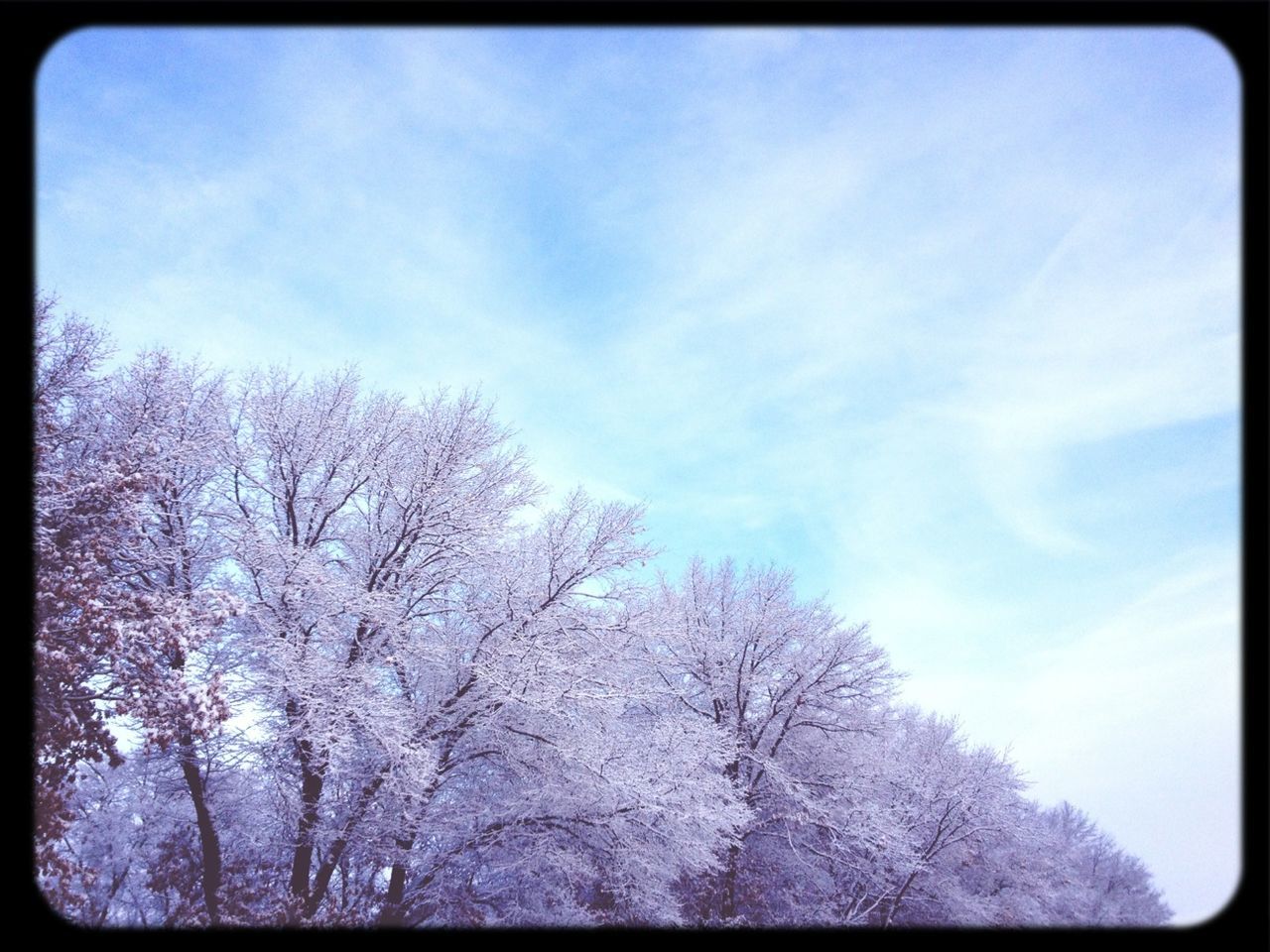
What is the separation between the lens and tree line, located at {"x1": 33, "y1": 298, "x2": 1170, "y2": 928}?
10461 millimetres

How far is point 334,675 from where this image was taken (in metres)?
11.3

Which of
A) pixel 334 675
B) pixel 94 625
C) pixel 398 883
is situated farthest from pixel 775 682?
pixel 94 625

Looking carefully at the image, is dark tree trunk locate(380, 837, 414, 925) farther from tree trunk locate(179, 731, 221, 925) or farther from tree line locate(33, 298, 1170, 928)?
tree trunk locate(179, 731, 221, 925)

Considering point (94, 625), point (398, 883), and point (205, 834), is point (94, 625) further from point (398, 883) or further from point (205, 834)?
point (398, 883)

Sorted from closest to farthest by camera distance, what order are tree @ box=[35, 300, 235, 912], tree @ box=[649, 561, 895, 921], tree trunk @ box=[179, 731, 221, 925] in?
1. tree @ box=[35, 300, 235, 912]
2. tree trunk @ box=[179, 731, 221, 925]
3. tree @ box=[649, 561, 895, 921]

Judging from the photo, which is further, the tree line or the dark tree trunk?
the dark tree trunk

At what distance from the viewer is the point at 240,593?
492 inches

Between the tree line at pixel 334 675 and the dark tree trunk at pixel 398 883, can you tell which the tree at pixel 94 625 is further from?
the dark tree trunk at pixel 398 883

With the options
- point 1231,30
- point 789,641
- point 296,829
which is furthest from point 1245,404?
point 789,641

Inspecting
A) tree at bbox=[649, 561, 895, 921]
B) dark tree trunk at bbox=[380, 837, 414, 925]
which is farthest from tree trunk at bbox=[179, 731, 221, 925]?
tree at bbox=[649, 561, 895, 921]

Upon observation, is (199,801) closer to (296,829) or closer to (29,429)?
(296,829)

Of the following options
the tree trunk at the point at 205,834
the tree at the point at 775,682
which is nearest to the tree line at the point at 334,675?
the tree trunk at the point at 205,834

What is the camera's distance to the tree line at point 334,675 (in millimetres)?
10461

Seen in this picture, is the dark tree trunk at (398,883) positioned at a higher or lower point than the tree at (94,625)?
lower
